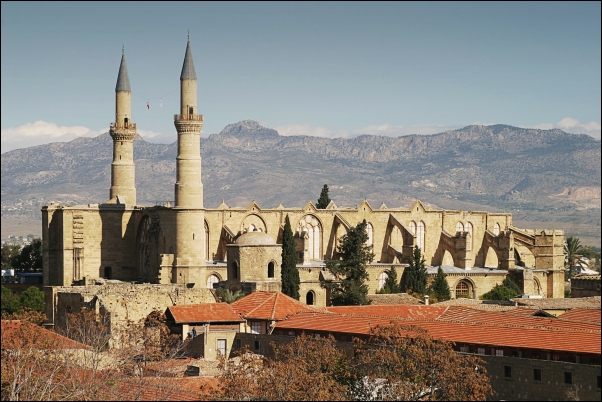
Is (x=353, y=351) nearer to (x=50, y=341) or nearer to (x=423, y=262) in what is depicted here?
(x=50, y=341)

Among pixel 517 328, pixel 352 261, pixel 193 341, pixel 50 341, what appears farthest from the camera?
pixel 352 261

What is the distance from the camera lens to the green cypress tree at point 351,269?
73.0 meters

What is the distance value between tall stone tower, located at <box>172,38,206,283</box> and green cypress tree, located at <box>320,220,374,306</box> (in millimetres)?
7869

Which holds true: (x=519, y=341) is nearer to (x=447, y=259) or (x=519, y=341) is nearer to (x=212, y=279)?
(x=212, y=279)

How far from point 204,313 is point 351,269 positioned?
18113mm

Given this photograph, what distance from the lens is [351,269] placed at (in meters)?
76.5

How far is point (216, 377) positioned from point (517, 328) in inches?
434

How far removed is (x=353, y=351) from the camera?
4988 centimetres

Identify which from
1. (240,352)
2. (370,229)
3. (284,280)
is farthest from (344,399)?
(370,229)

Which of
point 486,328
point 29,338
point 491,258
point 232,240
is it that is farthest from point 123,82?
point 486,328

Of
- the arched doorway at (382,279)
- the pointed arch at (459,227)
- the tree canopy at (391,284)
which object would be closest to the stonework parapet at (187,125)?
the tree canopy at (391,284)

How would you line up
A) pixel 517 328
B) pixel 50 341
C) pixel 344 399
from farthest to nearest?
pixel 50 341
pixel 517 328
pixel 344 399

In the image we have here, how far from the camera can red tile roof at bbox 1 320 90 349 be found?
48159 millimetres

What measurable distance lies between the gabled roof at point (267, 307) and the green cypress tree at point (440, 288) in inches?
640
